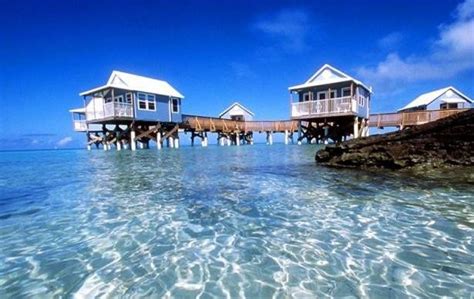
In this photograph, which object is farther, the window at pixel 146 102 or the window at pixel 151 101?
the window at pixel 151 101

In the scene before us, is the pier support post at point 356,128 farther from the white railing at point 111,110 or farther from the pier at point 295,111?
the white railing at point 111,110

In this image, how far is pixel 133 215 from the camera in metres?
4.79

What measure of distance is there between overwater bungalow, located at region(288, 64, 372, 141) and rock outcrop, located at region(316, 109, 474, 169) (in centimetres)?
1371

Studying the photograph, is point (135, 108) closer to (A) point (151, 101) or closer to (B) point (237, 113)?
(A) point (151, 101)

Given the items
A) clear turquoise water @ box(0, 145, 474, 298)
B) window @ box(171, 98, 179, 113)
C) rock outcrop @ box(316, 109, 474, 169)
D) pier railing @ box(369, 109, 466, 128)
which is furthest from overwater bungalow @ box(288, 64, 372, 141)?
clear turquoise water @ box(0, 145, 474, 298)

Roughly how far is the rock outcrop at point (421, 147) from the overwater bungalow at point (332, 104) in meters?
13.7

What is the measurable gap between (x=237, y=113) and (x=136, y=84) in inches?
744

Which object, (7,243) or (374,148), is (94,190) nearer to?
(7,243)

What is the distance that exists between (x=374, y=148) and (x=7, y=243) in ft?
33.2

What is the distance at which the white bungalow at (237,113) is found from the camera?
44031 mm

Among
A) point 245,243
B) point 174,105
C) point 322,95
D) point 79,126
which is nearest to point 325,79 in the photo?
point 322,95

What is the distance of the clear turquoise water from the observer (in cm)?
259

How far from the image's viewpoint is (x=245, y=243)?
3.54m

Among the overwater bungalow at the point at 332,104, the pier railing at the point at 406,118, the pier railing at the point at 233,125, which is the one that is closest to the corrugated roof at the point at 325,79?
the overwater bungalow at the point at 332,104
